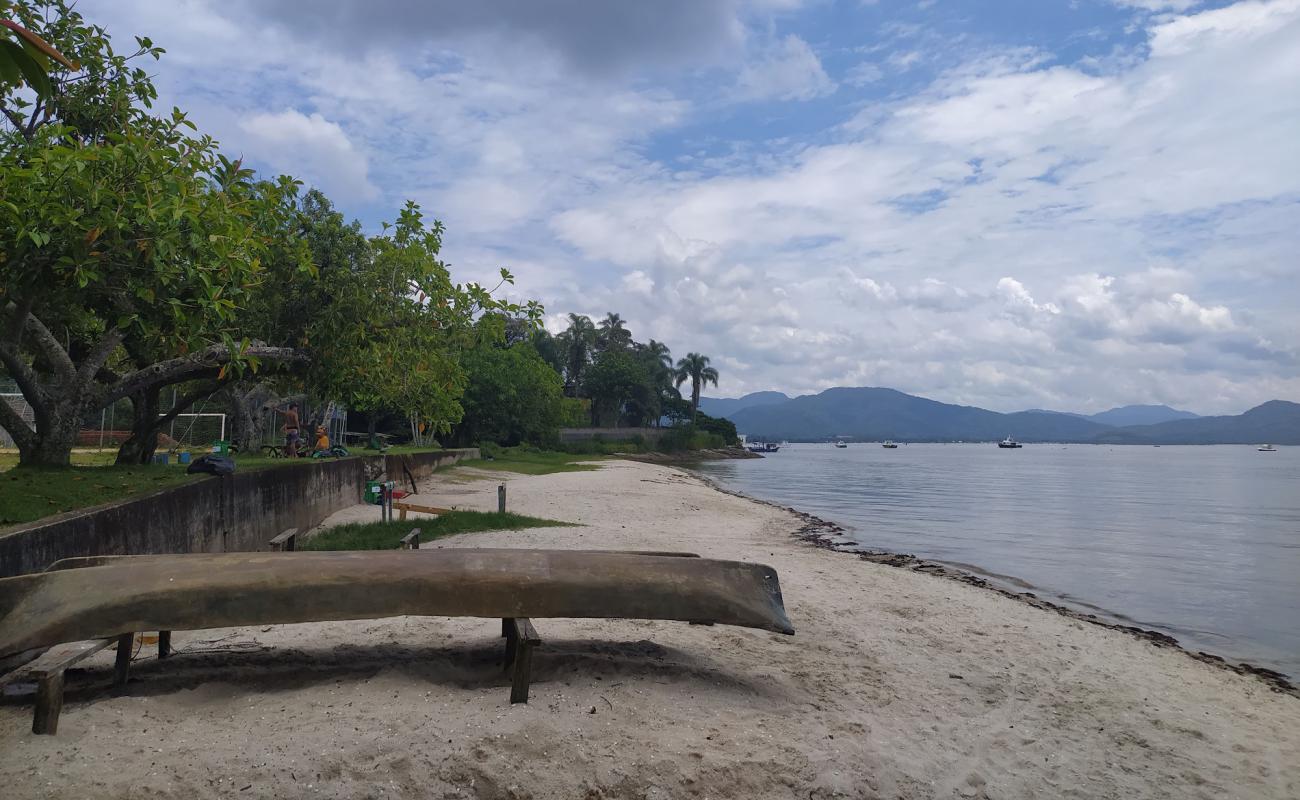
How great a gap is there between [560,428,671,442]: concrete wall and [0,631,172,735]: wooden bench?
70.2 meters

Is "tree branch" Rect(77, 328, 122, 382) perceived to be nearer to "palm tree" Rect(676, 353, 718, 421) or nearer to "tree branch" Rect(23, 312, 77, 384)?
"tree branch" Rect(23, 312, 77, 384)

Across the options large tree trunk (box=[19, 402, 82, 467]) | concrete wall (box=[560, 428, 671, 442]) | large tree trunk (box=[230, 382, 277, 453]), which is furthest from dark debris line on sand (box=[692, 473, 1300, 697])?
concrete wall (box=[560, 428, 671, 442])

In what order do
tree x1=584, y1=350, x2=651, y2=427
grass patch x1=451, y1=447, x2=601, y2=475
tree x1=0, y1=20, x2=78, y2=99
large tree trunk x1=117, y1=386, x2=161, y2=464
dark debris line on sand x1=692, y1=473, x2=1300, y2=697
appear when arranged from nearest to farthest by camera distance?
1. tree x1=0, y1=20, x2=78, y2=99
2. dark debris line on sand x1=692, y1=473, x2=1300, y2=697
3. large tree trunk x1=117, y1=386, x2=161, y2=464
4. grass patch x1=451, y1=447, x2=601, y2=475
5. tree x1=584, y1=350, x2=651, y2=427

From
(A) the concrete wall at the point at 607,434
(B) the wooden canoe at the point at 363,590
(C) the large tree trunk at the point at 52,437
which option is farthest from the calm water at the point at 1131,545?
(A) the concrete wall at the point at 607,434

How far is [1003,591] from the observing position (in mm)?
13367

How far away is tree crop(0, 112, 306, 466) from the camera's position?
23.2ft

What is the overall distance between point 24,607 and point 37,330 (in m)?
6.20

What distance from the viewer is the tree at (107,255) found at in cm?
707

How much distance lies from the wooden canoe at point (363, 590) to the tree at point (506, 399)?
4530 cm

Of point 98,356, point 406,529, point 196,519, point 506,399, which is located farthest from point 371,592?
point 506,399

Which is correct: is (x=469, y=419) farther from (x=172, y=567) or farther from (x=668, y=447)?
(x=172, y=567)

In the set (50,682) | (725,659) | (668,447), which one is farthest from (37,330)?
(668,447)

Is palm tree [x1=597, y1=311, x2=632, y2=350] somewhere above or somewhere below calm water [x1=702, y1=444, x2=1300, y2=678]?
above

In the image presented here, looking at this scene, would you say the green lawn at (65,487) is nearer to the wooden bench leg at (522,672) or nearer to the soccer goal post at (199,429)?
the wooden bench leg at (522,672)
